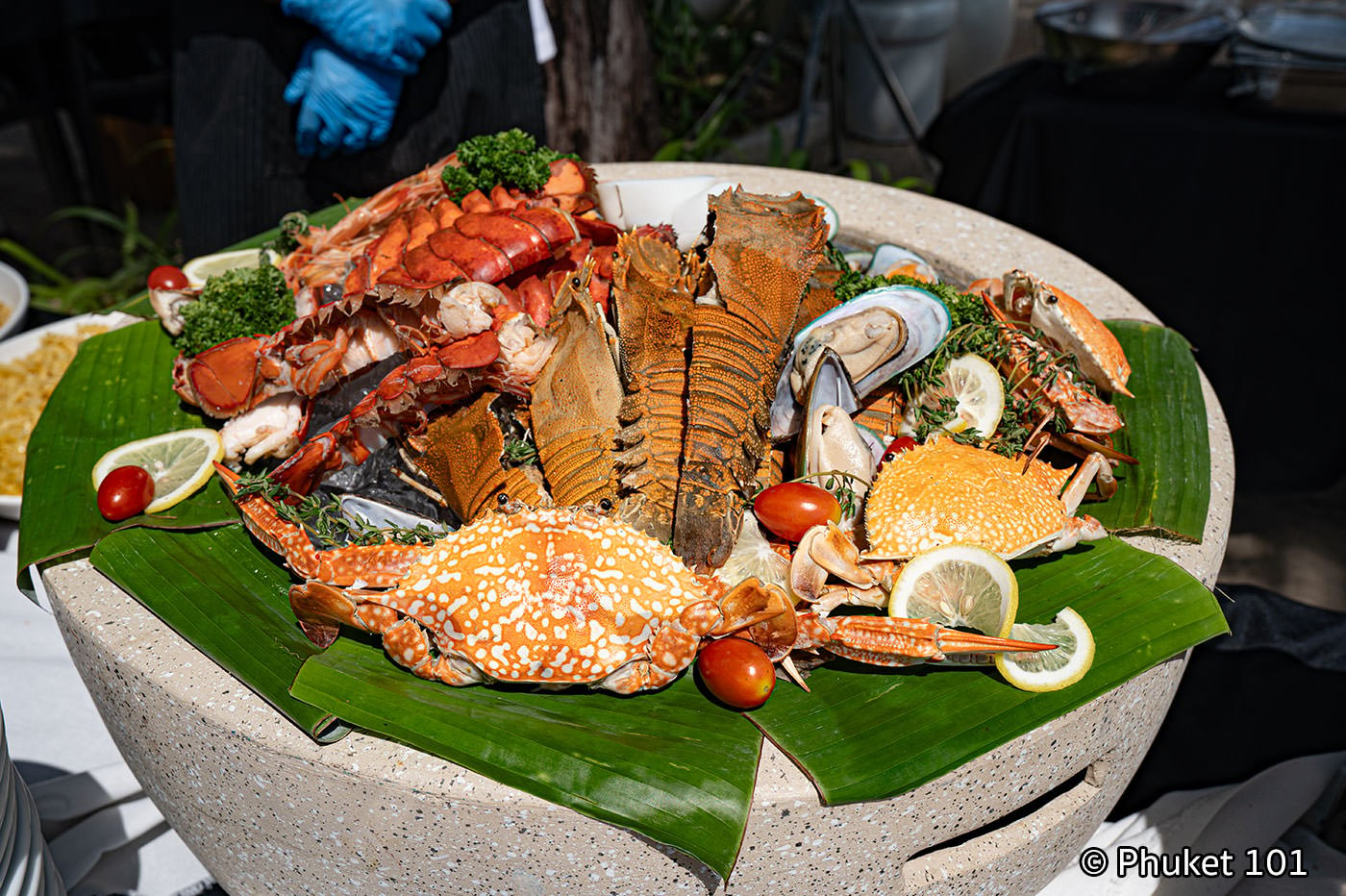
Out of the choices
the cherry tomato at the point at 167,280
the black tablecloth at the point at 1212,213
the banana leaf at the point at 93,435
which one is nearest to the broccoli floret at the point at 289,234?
the cherry tomato at the point at 167,280

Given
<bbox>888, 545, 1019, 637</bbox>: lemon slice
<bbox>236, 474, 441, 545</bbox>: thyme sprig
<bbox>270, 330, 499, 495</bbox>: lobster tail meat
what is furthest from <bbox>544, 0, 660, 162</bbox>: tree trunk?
<bbox>888, 545, 1019, 637</bbox>: lemon slice

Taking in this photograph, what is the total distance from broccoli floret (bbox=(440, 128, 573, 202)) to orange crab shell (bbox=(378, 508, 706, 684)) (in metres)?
0.94

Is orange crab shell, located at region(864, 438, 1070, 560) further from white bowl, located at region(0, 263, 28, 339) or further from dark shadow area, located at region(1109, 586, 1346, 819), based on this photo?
white bowl, located at region(0, 263, 28, 339)

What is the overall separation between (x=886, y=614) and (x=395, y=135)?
2213 millimetres

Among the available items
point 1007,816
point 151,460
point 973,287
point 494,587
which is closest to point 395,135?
point 151,460

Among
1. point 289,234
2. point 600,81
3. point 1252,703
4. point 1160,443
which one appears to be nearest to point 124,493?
point 289,234

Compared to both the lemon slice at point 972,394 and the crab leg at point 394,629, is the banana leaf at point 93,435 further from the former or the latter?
the lemon slice at point 972,394

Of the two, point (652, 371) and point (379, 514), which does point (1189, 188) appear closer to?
point (652, 371)

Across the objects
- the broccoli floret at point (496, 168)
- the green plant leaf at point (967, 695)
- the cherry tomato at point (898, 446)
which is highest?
the broccoli floret at point (496, 168)

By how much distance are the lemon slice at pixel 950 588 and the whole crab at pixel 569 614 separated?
2.0 inches

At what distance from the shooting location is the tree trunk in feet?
12.7

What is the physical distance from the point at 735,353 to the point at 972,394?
43 centimetres

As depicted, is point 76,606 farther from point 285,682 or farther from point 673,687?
point 673,687

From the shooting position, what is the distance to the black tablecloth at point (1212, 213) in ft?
10.6
